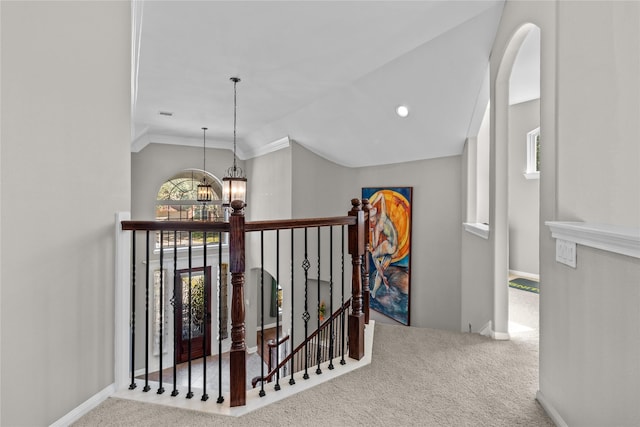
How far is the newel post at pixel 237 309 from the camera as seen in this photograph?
1.67 meters

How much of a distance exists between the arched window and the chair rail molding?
7.59 metres

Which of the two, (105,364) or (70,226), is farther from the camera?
(105,364)

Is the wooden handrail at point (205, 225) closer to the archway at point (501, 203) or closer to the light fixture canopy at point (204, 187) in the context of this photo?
the archway at point (501, 203)

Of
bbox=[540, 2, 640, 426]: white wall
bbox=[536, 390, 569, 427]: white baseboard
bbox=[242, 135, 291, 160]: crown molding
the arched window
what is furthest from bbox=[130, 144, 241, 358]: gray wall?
bbox=[540, 2, 640, 426]: white wall

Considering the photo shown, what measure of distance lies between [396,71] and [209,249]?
19.1 ft

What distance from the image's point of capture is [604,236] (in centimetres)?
110

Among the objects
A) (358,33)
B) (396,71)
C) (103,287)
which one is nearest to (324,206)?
(396,71)

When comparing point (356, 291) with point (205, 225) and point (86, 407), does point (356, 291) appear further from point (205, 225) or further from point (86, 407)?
point (86, 407)

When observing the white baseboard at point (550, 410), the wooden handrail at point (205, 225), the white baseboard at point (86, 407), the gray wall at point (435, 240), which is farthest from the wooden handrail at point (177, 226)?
the gray wall at point (435, 240)

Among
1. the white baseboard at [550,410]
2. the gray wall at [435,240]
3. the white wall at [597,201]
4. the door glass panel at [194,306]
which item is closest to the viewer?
the white wall at [597,201]

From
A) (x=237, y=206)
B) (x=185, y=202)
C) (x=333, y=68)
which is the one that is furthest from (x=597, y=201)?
(x=185, y=202)

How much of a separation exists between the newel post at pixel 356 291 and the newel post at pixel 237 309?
2.61 feet

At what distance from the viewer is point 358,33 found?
2990 millimetres

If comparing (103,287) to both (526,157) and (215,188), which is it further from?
(215,188)
